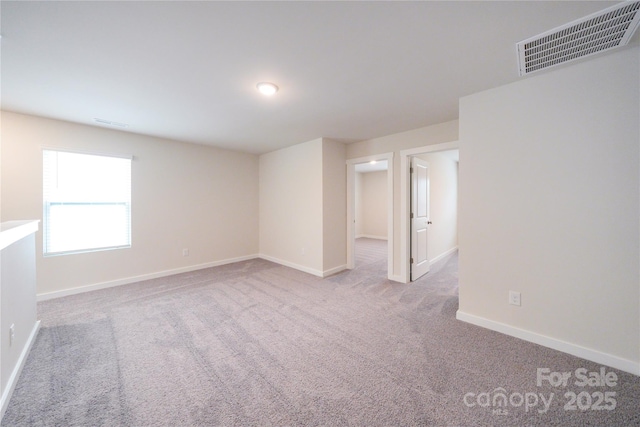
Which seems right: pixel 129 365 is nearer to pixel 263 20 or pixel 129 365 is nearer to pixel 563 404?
pixel 263 20

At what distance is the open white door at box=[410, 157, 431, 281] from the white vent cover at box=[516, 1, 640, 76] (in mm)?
1900

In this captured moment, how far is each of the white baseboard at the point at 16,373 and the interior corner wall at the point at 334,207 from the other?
10.6ft

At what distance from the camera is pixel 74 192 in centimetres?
328

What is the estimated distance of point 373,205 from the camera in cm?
859

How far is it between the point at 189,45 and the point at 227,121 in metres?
1.57

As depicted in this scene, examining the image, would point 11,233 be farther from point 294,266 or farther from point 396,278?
point 396,278

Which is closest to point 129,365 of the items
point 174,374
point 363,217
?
point 174,374

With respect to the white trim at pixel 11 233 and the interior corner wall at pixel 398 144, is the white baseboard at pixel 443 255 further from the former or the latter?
the white trim at pixel 11 233

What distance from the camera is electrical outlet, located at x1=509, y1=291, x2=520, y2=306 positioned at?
2.16 meters

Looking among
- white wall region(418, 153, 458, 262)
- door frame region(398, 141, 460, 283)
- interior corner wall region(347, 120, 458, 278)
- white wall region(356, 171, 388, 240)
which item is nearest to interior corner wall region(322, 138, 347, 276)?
interior corner wall region(347, 120, 458, 278)

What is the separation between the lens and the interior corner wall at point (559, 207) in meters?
1.72

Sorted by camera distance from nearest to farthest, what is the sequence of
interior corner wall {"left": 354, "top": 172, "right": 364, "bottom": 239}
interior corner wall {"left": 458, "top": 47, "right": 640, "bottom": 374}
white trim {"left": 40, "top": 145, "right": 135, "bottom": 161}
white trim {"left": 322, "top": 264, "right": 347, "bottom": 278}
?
interior corner wall {"left": 458, "top": 47, "right": 640, "bottom": 374} → white trim {"left": 40, "top": 145, "right": 135, "bottom": 161} → white trim {"left": 322, "top": 264, "right": 347, "bottom": 278} → interior corner wall {"left": 354, "top": 172, "right": 364, "bottom": 239}

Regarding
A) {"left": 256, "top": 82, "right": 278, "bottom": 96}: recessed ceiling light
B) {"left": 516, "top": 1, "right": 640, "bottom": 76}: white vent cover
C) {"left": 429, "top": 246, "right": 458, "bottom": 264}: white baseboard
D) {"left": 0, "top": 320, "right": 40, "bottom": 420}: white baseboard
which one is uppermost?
{"left": 256, "top": 82, "right": 278, "bottom": 96}: recessed ceiling light

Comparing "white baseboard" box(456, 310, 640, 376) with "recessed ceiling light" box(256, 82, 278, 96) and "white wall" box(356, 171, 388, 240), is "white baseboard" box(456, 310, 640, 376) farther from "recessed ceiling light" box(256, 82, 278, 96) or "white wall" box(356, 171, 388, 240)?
"white wall" box(356, 171, 388, 240)
